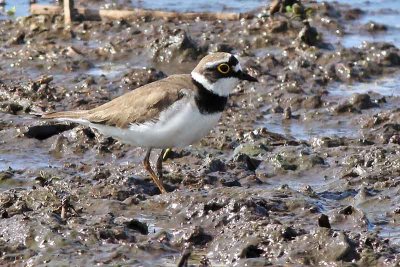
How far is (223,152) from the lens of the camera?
10.2m

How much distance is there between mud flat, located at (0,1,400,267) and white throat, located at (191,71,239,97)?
0.76 m

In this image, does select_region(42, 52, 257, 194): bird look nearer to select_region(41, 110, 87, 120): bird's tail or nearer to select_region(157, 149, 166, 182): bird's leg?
select_region(157, 149, 166, 182): bird's leg

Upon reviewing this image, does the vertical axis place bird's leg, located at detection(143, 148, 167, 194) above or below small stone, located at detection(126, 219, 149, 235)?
Answer: below

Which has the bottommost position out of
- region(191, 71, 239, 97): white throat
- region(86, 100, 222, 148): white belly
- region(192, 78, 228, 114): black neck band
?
region(86, 100, 222, 148): white belly

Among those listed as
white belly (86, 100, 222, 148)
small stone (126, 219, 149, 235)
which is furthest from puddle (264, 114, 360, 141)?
small stone (126, 219, 149, 235)

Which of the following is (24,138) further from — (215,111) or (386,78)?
(386,78)

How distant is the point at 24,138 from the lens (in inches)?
412

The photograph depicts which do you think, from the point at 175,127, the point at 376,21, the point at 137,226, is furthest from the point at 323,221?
the point at 376,21

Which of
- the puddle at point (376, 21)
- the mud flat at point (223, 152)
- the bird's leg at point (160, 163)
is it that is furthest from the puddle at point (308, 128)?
the puddle at point (376, 21)

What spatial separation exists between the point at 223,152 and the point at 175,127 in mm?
1690

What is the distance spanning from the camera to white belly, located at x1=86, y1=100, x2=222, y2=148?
28.0 feet

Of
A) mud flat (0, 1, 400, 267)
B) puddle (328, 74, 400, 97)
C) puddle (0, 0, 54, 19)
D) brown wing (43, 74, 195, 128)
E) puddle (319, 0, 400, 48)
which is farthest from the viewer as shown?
puddle (0, 0, 54, 19)

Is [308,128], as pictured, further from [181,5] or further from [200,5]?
[181,5]

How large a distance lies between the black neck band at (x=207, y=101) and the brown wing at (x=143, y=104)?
0.08 metres
